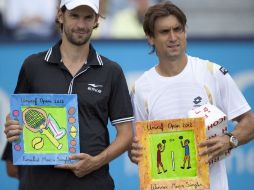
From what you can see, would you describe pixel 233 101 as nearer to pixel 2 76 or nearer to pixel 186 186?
pixel 186 186

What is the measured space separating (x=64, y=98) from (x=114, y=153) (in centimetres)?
41

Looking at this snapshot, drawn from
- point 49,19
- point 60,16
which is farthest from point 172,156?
point 49,19

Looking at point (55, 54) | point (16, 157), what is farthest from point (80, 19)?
point (16, 157)

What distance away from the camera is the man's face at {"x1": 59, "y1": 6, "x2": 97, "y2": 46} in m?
4.44

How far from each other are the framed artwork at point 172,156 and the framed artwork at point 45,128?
14.6 inches

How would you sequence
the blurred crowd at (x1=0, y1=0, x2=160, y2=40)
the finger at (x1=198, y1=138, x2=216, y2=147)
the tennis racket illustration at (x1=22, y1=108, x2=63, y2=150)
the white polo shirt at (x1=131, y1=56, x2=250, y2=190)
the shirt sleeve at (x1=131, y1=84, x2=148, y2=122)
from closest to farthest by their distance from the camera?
the finger at (x1=198, y1=138, x2=216, y2=147)
the tennis racket illustration at (x1=22, y1=108, x2=63, y2=150)
the white polo shirt at (x1=131, y1=56, x2=250, y2=190)
the shirt sleeve at (x1=131, y1=84, x2=148, y2=122)
the blurred crowd at (x1=0, y1=0, x2=160, y2=40)

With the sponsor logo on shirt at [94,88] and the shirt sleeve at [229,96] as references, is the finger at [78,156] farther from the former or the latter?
the shirt sleeve at [229,96]

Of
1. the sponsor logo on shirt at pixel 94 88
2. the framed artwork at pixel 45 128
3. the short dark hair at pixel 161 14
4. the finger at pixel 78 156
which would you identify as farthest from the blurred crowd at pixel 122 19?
the finger at pixel 78 156

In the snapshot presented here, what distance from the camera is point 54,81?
447 centimetres

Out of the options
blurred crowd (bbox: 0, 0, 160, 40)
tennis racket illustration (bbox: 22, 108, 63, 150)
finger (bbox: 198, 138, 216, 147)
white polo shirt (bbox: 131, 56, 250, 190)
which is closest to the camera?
finger (bbox: 198, 138, 216, 147)

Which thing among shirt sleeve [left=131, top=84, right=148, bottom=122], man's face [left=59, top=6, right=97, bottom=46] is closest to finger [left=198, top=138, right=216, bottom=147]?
shirt sleeve [left=131, top=84, right=148, bottom=122]

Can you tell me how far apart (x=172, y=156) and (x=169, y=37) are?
671 mm

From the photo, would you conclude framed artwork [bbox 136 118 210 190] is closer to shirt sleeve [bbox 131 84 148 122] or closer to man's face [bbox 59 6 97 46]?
shirt sleeve [bbox 131 84 148 122]

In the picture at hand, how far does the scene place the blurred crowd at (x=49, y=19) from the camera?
7254 mm
